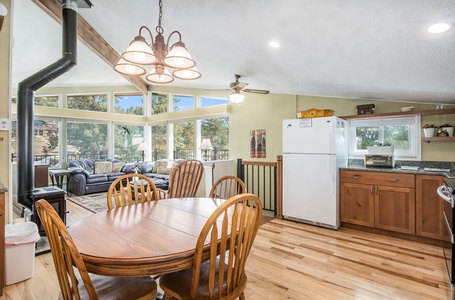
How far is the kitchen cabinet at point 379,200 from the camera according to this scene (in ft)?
9.87

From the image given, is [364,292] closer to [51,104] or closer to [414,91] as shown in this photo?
[414,91]

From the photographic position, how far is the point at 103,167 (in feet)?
22.1

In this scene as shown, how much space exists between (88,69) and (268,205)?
5.38 metres

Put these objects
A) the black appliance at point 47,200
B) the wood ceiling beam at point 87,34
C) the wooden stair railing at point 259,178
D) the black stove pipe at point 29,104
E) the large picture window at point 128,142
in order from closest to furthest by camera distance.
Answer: the black stove pipe at point 29,104
the black appliance at point 47,200
the wood ceiling beam at point 87,34
the wooden stair railing at point 259,178
the large picture window at point 128,142

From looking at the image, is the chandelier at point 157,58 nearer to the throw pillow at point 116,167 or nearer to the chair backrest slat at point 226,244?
the chair backrest slat at point 226,244

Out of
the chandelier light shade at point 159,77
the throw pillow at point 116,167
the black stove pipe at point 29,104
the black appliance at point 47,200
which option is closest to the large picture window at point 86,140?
the throw pillow at point 116,167

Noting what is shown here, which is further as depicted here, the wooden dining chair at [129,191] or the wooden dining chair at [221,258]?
the wooden dining chair at [129,191]

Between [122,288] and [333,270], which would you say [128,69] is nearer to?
[122,288]

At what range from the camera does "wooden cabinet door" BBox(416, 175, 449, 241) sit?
2.81m

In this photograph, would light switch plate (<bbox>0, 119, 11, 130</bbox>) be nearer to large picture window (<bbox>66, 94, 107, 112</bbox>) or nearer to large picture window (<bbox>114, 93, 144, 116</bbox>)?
large picture window (<bbox>66, 94, 107, 112</bbox>)

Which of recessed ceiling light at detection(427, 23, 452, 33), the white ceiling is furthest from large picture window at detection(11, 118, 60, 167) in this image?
recessed ceiling light at detection(427, 23, 452, 33)

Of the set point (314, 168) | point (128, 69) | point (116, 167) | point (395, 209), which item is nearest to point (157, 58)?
point (128, 69)

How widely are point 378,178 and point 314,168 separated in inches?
32.2

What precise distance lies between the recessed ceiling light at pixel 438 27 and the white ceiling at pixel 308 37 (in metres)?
0.03
